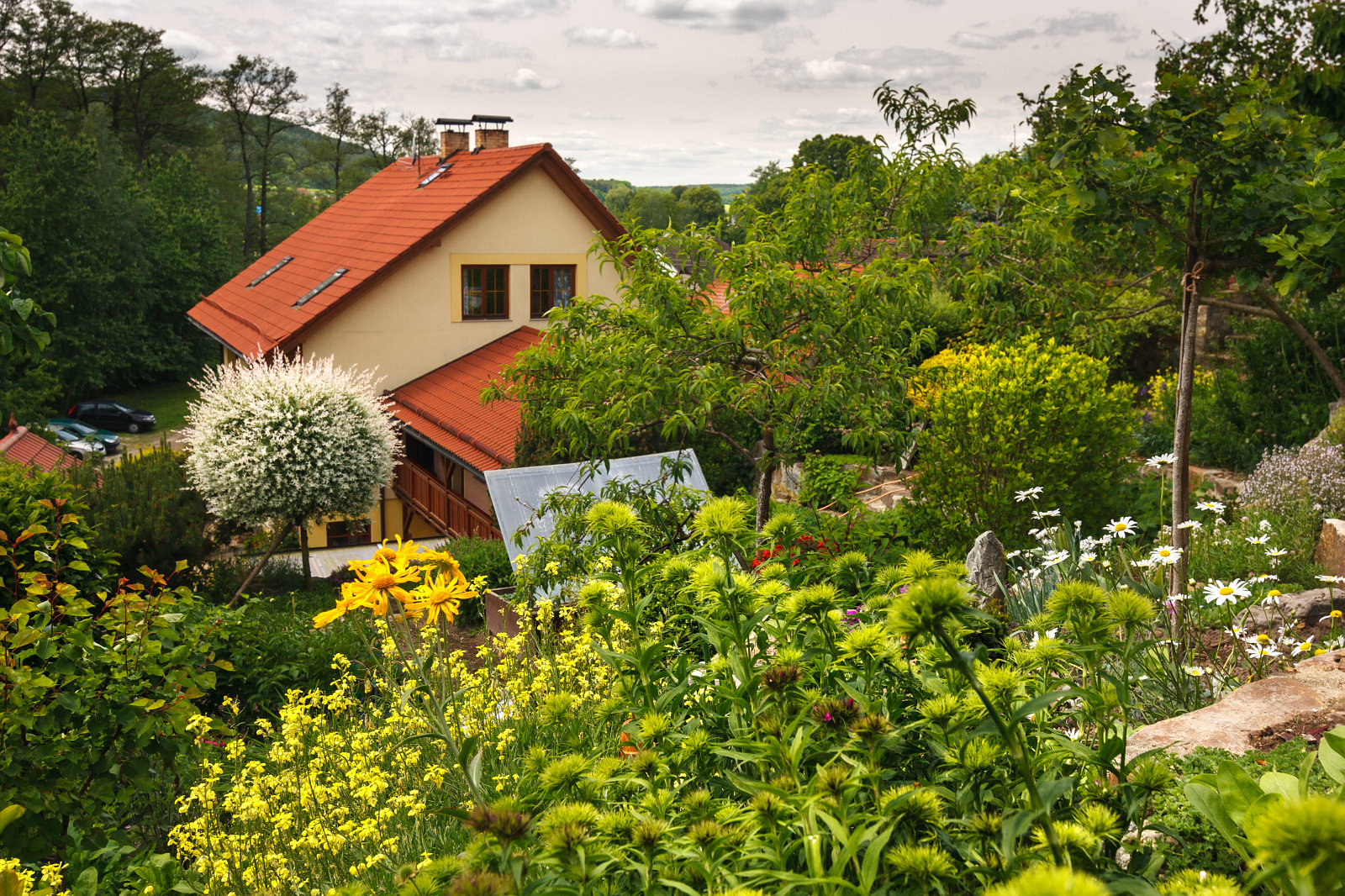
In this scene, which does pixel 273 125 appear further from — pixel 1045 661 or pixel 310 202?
pixel 1045 661

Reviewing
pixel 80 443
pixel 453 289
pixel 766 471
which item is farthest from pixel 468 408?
pixel 80 443

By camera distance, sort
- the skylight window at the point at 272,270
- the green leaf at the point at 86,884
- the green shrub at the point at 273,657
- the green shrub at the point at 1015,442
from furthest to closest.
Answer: the skylight window at the point at 272,270 → the green shrub at the point at 273,657 → the green shrub at the point at 1015,442 → the green leaf at the point at 86,884

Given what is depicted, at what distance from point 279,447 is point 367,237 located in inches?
376

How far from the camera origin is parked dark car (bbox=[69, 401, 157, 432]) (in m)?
32.5

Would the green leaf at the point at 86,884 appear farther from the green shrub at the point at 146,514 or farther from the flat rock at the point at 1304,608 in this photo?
the green shrub at the point at 146,514

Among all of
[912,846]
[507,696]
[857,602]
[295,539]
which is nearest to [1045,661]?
[912,846]

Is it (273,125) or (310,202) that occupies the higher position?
(273,125)

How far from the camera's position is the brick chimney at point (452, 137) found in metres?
22.0

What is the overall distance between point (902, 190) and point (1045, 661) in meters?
6.42

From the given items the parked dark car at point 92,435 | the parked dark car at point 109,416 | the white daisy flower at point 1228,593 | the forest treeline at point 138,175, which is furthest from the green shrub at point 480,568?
the parked dark car at point 109,416

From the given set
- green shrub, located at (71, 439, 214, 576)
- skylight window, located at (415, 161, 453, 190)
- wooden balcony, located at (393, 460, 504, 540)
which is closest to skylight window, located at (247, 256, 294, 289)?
skylight window, located at (415, 161, 453, 190)

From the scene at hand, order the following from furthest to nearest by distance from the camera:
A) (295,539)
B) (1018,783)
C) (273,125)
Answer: (273,125) → (295,539) → (1018,783)

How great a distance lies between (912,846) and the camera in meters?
1.28

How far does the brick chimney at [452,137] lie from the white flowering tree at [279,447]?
11.4m
